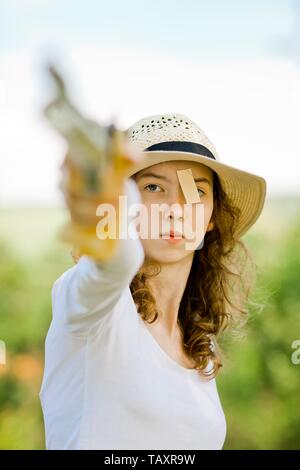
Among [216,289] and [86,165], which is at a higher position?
[86,165]

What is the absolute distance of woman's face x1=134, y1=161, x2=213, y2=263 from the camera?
129 centimetres

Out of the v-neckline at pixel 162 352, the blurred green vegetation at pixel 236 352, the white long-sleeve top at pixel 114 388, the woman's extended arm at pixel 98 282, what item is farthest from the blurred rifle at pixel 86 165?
the blurred green vegetation at pixel 236 352

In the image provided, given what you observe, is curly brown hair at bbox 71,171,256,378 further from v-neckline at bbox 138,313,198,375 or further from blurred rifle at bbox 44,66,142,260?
blurred rifle at bbox 44,66,142,260

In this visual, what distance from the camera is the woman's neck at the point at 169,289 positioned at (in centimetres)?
136

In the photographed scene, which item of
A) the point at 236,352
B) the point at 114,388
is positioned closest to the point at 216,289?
the point at 114,388

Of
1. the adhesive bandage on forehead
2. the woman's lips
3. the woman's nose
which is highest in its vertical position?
the adhesive bandage on forehead

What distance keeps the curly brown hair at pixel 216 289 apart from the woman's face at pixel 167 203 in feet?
0.18

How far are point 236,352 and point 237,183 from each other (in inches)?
114

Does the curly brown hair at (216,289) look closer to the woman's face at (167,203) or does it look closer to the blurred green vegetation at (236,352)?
the woman's face at (167,203)

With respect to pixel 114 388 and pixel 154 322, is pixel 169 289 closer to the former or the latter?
pixel 154 322

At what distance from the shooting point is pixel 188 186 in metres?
1.34

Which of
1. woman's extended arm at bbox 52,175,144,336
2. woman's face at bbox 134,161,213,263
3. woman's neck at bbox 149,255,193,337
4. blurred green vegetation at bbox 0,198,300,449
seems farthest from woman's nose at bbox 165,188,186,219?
blurred green vegetation at bbox 0,198,300,449

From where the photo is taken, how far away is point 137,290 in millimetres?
1313
